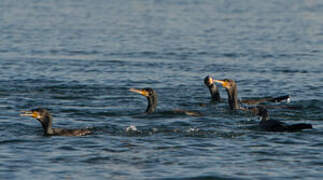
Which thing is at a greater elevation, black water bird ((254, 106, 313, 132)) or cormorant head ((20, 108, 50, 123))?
cormorant head ((20, 108, 50, 123))

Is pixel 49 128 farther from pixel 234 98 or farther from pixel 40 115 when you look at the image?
pixel 234 98

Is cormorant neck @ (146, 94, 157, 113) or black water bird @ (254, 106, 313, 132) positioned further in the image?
cormorant neck @ (146, 94, 157, 113)

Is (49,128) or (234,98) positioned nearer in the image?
(49,128)

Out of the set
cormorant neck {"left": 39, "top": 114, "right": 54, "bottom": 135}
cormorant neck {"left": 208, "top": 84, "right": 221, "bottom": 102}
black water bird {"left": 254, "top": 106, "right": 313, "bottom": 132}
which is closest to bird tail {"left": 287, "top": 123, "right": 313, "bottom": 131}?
black water bird {"left": 254, "top": 106, "right": 313, "bottom": 132}

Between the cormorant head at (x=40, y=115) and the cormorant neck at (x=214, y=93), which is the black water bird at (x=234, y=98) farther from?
the cormorant head at (x=40, y=115)

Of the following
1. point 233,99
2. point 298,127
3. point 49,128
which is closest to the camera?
point 49,128

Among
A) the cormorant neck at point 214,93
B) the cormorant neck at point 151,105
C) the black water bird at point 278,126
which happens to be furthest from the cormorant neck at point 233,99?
the black water bird at point 278,126

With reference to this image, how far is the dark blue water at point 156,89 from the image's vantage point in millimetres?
12453

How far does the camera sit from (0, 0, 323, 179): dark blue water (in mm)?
12453

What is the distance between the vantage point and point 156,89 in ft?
68.7

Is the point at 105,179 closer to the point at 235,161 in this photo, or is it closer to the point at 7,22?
the point at 235,161

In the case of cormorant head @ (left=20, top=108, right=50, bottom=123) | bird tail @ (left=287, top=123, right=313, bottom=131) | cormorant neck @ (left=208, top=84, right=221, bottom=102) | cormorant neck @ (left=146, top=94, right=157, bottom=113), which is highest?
cormorant neck @ (left=208, top=84, right=221, bottom=102)

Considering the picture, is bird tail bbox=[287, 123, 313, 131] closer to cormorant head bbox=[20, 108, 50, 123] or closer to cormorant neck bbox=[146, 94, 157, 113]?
cormorant neck bbox=[146, 94, 157, 113]

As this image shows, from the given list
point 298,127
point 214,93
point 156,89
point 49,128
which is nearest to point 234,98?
point 214,93
